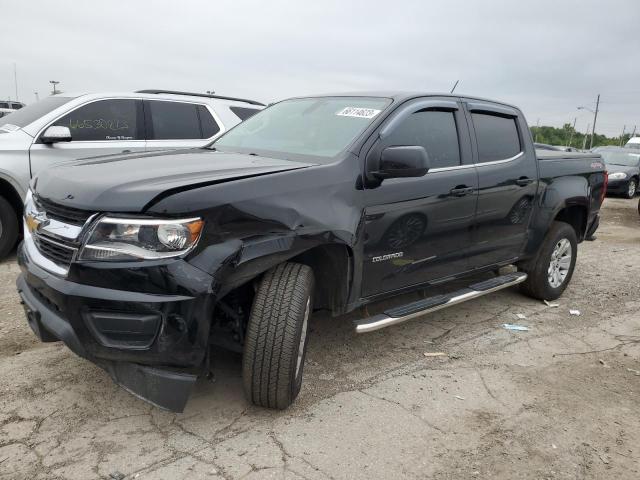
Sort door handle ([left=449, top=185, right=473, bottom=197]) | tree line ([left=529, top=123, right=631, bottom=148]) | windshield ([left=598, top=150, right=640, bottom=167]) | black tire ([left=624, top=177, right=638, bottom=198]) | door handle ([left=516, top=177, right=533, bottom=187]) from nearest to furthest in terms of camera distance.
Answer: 1. door handle ([left=449, top=185, right=473, bottom=197])
2. door handle ([left=516, top=177, right=533, bottom=187])
3. black tire ([left=624, top=177, right=638, bottom=198])
4. windshield ([left=598, top=150, right=640, bottom=167])
5. tree line ([left=529, top=123, right=631, bottom=148])

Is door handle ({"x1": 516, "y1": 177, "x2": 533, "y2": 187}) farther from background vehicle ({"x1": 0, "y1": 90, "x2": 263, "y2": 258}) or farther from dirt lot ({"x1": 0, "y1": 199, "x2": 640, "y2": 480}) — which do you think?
background vehicle ({"x1": 0, "y1": 90, "x2": 263, "y2": 258})

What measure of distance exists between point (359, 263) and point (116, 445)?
61.8 inches

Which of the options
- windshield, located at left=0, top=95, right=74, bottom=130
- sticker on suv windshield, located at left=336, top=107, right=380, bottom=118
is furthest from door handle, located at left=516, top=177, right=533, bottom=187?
windshield, located at left=0, top=95, right=74, bottom=130

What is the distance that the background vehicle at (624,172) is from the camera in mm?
15898

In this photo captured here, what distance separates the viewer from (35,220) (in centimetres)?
279

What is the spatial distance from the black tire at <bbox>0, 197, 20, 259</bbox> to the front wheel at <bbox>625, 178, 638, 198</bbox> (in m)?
16.2

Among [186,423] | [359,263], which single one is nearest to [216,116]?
[359,263]

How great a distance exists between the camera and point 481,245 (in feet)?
13.3

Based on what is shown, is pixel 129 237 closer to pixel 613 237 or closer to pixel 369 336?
pixel 369 336

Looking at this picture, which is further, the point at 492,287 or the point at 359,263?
the point at 492,287

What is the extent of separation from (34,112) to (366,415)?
505cm

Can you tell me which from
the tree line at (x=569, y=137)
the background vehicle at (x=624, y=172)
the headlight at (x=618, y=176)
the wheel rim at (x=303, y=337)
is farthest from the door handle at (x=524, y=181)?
the tree line at (x=569, y=137)

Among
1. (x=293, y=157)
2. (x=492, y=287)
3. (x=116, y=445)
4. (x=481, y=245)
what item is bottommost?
(x=116, y=445)

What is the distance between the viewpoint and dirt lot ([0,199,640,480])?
97.5 inches
